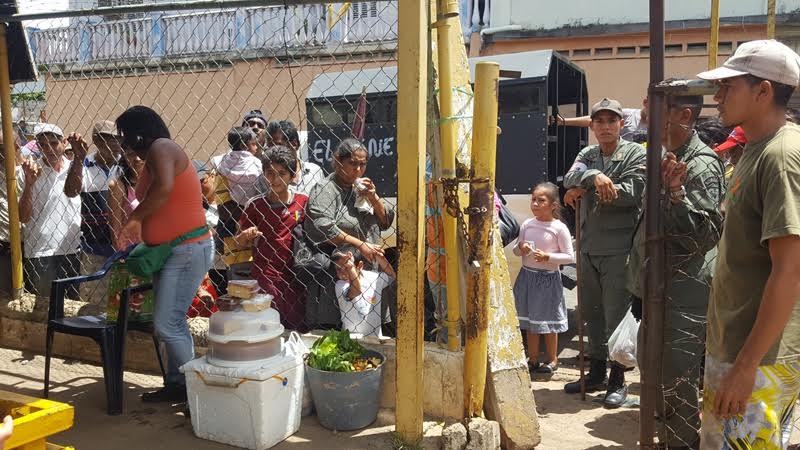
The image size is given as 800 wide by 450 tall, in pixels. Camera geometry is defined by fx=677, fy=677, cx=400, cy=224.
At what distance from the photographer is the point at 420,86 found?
3018 millimetres

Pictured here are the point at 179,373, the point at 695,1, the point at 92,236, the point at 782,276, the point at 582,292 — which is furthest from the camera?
the point at 695,1

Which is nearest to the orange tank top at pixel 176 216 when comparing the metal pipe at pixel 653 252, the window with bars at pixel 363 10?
the metal pipe at pixel 653 252

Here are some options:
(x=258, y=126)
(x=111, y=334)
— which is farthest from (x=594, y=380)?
(x=258, y=126)

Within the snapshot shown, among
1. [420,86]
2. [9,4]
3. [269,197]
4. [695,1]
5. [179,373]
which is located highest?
[695,1]

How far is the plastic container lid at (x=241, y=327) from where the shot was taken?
11.2 feet

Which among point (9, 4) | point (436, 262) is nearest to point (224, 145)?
point (9, 4)

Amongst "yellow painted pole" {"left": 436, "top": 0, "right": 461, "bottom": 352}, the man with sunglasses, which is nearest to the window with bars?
the man with sunglasses

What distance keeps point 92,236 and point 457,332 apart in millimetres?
3590

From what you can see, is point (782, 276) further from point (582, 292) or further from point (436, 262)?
point (582, 292)

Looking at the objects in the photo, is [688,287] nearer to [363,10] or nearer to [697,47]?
[363,10]

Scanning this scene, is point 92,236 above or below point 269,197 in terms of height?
below

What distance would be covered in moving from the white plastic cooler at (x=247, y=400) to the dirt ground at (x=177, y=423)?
9 centimetres

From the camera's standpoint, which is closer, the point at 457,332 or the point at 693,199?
the point at 693,199

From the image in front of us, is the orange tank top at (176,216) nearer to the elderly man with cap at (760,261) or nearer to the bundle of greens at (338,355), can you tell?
the bundle of greens at (338,355)
